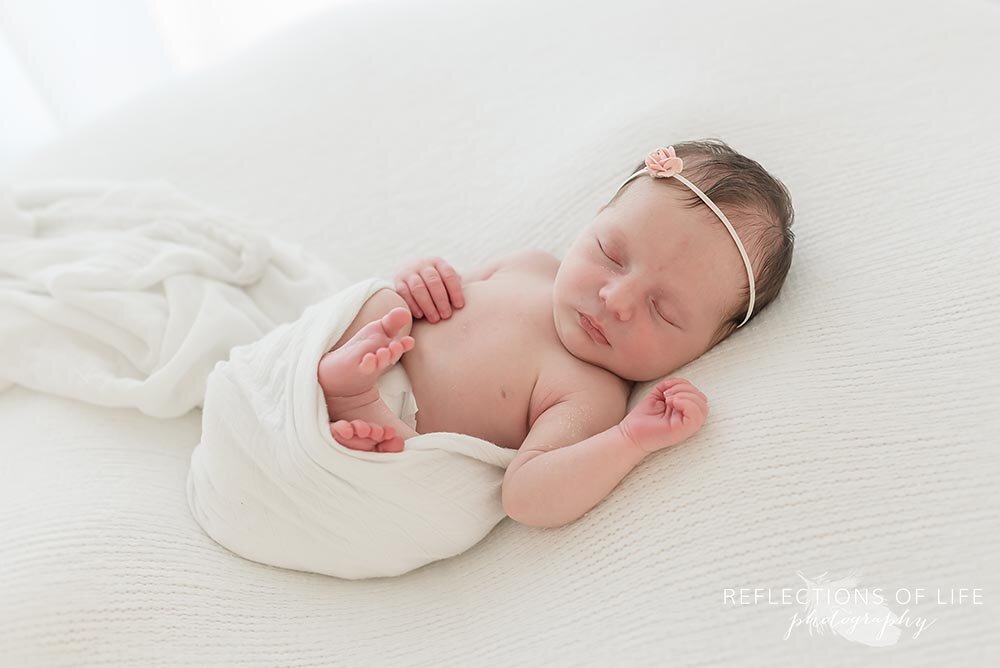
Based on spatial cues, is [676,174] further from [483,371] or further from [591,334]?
[483,371]

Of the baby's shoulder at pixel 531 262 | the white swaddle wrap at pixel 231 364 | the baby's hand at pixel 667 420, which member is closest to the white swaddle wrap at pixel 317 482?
the white swaddle wrap at pixel 231 364

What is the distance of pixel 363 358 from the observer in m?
1.08

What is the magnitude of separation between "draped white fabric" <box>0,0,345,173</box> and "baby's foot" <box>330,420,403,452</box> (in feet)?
5.90

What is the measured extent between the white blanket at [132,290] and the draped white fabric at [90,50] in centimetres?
112

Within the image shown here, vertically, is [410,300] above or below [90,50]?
below

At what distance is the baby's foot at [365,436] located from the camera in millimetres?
1075

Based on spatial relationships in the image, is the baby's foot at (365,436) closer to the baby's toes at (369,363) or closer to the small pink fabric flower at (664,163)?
the baby's toes at (369,363)

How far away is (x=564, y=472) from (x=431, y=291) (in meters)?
0.42

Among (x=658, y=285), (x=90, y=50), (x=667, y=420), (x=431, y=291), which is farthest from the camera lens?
(x=90, y=50)

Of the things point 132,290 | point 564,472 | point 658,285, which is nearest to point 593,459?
point 564,472

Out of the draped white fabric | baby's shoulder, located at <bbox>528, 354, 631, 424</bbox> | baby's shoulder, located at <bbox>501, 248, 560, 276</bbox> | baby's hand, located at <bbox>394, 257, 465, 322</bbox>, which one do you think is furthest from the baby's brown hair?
the draped white fabric

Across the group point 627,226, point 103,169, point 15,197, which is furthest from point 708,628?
point 103,169

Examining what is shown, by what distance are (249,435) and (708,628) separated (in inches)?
26.2

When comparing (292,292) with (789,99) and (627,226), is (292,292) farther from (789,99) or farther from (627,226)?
(789,99)
